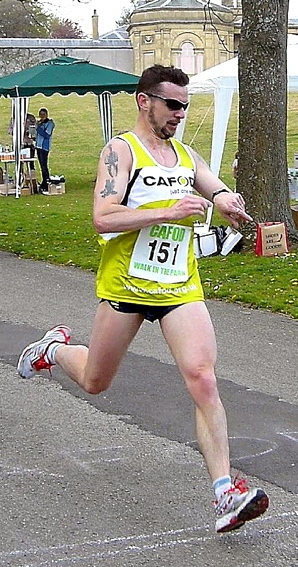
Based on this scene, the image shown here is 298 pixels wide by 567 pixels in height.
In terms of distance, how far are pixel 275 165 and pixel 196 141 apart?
22442 millimetres

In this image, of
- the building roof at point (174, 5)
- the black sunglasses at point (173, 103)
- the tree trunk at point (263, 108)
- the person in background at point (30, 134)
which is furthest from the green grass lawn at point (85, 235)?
the building roof at point (174, 5)

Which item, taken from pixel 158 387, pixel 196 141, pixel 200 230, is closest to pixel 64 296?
pixel 200 230

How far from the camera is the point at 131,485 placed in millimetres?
4992

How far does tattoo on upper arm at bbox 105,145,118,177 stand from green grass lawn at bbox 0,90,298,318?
5.04 m

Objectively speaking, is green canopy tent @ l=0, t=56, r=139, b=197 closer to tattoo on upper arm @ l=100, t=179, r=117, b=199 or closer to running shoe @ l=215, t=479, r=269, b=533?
tattoo on upper arm @ l=100, t=179, r=117, b=199

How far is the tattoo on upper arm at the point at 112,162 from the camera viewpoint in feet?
15.1

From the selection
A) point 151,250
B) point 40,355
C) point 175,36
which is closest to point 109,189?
point 151,250

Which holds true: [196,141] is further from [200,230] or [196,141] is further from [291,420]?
[291,420]

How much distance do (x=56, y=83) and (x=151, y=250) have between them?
17.5m

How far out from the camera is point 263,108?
40.8 feet

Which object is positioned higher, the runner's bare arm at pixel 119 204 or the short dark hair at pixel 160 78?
the short dark hair at pixel 160 78

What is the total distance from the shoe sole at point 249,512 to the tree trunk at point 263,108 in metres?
8.70

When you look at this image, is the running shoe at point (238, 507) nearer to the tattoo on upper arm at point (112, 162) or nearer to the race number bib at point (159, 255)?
the race number bib at point (159, 255)

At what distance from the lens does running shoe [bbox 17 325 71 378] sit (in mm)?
5680
